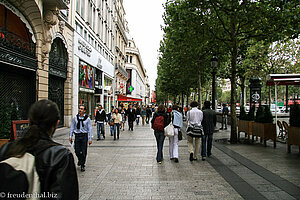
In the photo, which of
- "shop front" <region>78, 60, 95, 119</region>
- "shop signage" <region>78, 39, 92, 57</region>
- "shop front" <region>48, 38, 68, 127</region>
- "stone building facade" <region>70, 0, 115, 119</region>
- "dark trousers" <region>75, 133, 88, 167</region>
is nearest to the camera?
"dark trousers" <region>75, 133, 88, 167</region>

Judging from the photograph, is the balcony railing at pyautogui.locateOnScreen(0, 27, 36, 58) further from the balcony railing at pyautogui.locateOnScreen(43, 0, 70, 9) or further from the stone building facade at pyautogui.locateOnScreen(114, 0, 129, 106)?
the stone building facade at pyautogui.locateOnScreen(114, 0, 129, 106)

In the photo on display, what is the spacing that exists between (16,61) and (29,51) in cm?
165

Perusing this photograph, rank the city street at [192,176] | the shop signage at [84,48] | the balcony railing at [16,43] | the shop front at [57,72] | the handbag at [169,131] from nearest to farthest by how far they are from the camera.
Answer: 1. the city street at [192,176]
2. the handbag at [169,131]
3. the balcony railing at [16,43]
4. the shop front at [57,72]
5. the shop signage at [84,48]

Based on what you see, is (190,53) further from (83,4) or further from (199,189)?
(199,189)

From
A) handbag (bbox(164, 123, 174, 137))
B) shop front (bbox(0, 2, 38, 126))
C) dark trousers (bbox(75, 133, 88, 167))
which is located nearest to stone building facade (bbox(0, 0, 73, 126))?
shop front (bbox(0, 2, 38, 126))

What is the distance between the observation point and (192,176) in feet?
19.3

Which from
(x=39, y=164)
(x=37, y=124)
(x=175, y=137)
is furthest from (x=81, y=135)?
(x=39, y=164)

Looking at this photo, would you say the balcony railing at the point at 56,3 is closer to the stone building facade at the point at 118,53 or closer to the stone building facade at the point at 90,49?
the stone building facade at the point at 90,49

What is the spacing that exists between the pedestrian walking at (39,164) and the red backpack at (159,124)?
5.69 meters

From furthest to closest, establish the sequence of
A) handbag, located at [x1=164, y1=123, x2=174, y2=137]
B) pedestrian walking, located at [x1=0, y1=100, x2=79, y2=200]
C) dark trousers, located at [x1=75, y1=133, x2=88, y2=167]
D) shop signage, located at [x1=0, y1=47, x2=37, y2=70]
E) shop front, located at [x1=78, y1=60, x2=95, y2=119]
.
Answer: shop front, located at [x1=78, y1=60, x2=95, y2=119] < shop signage, located at [x1=0, y1=47, x2=37, y2=70] < handbag, located at [x1=164, y1=123, x2=174, y2=137] < dark trousers, located at [x1=75, y1=133, x2=88, y2=167] < pedestrian walking, located at [x1=0, y1=100, x2=79, y2=200]

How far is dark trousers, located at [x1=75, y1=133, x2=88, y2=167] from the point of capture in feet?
21.1

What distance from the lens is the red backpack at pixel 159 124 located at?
24.2ft

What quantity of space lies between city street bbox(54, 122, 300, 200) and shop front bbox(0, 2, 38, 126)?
543 centimetres

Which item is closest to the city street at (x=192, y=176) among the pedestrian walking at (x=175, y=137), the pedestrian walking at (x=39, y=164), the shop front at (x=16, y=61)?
the pedestrian walking at (x=175, y=137)
